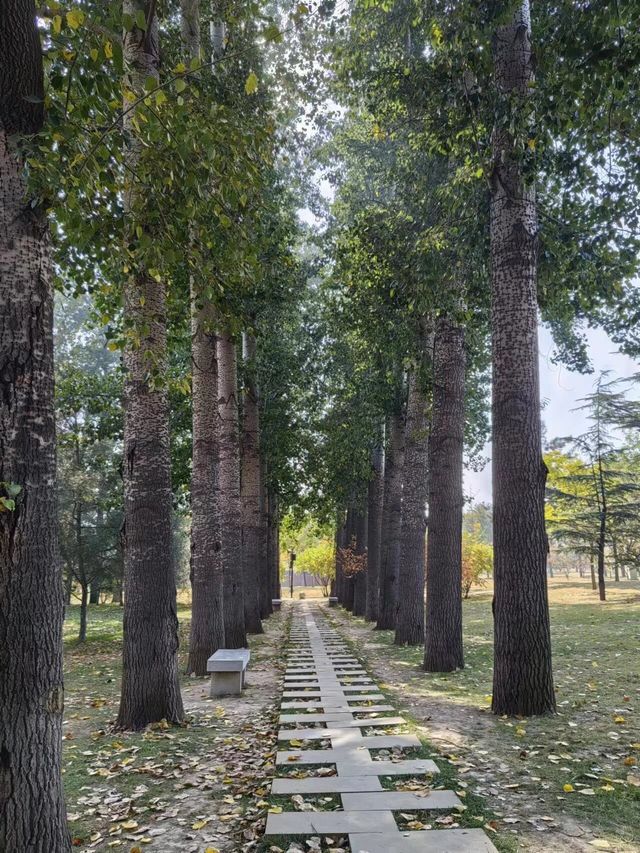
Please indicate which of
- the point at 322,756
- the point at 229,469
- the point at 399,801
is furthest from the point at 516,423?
the point at 229,469

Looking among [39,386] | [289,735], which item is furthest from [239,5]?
[289,735]

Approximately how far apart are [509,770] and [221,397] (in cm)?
897

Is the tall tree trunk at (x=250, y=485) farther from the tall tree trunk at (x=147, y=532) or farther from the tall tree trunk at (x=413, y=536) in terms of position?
the tall tree trunk at (x=147, y=532)

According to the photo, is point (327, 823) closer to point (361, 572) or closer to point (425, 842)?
point (425, 842)

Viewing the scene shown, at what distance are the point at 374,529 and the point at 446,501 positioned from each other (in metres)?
11.1

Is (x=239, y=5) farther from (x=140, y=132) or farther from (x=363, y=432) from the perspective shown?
(x=363, y=432)

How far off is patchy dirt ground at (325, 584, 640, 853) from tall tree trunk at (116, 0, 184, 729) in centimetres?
280

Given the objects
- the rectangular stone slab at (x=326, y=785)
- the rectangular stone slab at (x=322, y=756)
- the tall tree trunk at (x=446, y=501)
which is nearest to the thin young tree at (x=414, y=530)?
the tall tree trunk at (x=446, y=501)

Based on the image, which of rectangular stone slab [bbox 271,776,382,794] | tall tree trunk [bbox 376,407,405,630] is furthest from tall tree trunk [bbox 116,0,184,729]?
tall tree trunk [bbox 376,407,405,630]

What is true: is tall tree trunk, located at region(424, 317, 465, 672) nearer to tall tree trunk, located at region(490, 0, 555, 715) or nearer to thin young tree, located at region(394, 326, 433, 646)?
thin young tree, located at region(394, 326, 433, 646)

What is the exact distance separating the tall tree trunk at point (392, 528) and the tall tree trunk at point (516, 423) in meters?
9.23

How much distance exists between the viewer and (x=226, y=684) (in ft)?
26.2

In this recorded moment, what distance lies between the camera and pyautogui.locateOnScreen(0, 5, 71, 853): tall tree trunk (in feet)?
8.75

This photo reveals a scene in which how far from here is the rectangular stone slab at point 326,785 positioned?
4133 millimetres
